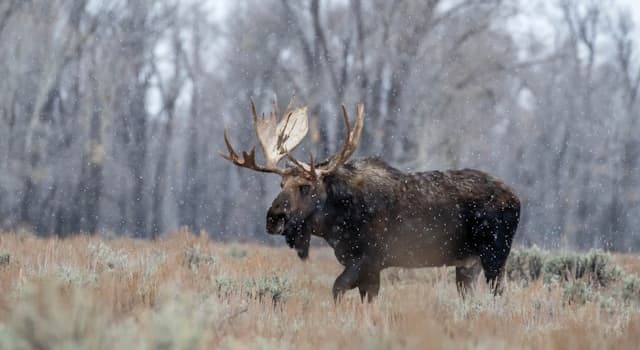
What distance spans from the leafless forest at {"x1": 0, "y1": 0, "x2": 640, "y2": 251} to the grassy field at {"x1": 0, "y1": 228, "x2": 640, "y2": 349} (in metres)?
17.5

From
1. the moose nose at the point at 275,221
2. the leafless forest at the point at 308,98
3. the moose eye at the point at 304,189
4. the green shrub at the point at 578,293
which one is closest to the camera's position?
the moose nose at the point at 275,221

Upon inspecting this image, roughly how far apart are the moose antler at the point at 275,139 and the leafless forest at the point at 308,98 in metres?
16.6

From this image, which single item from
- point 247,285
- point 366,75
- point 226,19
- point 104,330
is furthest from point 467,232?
point 226,19

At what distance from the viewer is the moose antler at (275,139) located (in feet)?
25.6

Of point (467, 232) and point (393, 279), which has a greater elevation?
point (467, 232)

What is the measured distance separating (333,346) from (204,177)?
4315cm

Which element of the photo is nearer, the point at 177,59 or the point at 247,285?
the point at 247,285

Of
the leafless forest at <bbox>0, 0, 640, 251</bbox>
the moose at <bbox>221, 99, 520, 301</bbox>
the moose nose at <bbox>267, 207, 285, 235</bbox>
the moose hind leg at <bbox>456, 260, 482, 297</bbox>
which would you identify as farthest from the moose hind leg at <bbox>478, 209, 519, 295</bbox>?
the leafless forest at <bbox>0, 0, 640, 251</bbox>

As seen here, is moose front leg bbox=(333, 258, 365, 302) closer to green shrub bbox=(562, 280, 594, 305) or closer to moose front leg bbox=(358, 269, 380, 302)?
moose front leg bbox=(358, 269, 380, 302)

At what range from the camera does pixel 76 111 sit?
112ft

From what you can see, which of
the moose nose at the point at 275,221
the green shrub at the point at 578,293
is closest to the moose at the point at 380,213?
→ the moose nose at the point at 275,221

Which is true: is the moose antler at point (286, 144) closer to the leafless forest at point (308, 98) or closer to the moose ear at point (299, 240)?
the moose ear at point (299, 240)

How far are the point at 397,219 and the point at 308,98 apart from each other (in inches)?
788

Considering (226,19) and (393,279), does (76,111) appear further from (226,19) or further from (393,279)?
(393,279)
